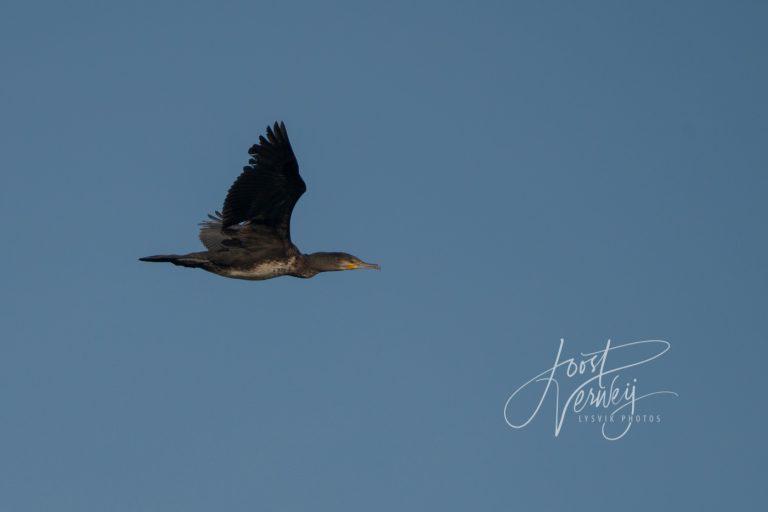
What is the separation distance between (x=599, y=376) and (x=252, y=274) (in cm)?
667

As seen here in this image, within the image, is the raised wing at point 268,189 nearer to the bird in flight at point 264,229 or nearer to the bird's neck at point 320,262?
the bird in flight at point 264,229

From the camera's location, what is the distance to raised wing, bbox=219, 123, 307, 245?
18281mm

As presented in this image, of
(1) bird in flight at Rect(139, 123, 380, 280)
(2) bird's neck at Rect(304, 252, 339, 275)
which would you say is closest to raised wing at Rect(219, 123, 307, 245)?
(1) bird in flight at Rect(139, 123, 380, 280)

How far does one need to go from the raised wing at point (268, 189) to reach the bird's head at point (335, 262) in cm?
60

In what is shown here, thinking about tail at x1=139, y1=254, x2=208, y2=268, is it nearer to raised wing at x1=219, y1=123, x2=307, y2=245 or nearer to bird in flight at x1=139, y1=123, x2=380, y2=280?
bird in flight at x1=139, y1=123, x2=380, y2=280

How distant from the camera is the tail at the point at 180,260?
18.8 m

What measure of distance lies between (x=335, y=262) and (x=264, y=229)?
124 cm

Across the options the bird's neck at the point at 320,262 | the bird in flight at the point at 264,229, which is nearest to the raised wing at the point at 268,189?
the bird in flight at the point at 264,229

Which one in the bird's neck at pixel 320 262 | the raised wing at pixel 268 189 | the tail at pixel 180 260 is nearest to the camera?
the raised wing at pixel 268 189

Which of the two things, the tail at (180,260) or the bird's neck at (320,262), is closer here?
the tail at (180,260)

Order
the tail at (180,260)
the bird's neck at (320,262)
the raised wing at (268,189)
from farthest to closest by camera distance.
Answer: the bird's neck at (320,262)
the tail at (180,260)
the raised wing at (268,189)

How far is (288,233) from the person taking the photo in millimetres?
19375

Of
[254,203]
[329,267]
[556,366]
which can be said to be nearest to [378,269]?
[329,267]

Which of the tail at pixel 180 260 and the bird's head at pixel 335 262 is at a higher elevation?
the bird's head at pixel 335 262
